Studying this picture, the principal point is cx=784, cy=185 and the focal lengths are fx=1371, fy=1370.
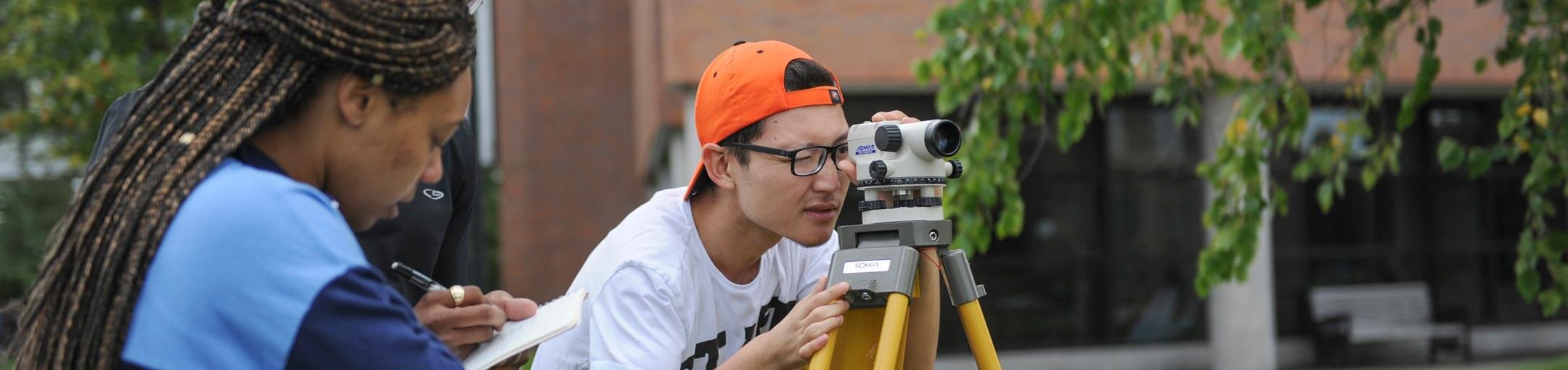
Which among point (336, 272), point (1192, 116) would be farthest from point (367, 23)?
point (1192, 116)

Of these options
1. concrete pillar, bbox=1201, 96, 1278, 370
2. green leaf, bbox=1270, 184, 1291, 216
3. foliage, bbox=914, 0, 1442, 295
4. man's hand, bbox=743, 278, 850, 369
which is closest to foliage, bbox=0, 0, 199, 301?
foliage, bbox=914, 0, 1442, 295

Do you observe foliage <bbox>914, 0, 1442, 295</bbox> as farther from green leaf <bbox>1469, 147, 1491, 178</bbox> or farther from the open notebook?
the open notebook

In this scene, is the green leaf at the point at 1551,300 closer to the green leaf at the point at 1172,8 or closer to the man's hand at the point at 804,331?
the green leaf at the point at 1172,8

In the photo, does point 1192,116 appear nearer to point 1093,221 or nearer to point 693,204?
point 693,204

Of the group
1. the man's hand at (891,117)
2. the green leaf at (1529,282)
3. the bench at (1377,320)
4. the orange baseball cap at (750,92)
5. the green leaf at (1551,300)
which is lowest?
the bench at (1377,320)

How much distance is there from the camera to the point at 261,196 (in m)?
1.23

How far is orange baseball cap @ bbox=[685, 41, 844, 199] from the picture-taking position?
217 cm

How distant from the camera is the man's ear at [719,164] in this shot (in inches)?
87.7

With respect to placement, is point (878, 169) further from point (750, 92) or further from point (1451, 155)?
point (1451, 155)

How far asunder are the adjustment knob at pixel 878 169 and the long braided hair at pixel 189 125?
85cm

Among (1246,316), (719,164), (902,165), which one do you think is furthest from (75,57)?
(1246,316)

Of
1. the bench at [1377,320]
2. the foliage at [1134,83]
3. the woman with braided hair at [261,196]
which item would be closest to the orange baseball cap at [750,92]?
the woman with braided hair at [261,196]

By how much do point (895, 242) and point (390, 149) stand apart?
3.11 feet

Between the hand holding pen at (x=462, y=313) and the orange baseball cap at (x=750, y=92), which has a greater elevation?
the orange baseball cap at (x=750, y=92)
